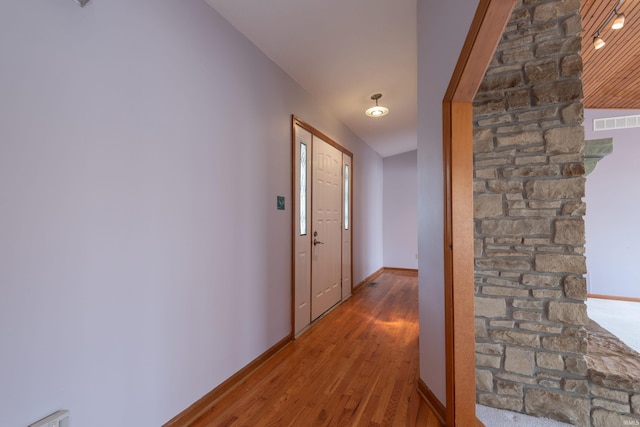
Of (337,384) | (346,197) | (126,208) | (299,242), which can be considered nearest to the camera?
(126,208)

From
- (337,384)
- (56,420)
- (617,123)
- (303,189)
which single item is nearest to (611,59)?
(617,123)

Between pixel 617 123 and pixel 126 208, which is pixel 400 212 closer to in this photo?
pixel 617 123

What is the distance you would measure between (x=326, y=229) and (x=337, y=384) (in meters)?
1.94

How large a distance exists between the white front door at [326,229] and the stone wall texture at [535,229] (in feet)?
6.14

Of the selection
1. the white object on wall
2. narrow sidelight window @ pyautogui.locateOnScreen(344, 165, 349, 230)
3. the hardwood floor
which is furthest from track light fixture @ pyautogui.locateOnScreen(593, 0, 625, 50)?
the white object on wall

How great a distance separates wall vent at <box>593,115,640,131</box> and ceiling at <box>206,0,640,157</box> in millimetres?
522

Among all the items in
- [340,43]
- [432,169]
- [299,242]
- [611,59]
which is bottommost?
[299,242]

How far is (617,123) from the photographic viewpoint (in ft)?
15.8

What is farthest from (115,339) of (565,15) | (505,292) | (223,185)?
(565,15)

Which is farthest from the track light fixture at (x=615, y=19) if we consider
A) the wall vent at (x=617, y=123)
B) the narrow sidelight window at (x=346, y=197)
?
the narrow sidelight window at (x=346, y=197)

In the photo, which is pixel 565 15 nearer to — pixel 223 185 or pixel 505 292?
pixel 505 292

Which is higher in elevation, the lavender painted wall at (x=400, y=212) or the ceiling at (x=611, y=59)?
the ceiling at (x=611, y=59)

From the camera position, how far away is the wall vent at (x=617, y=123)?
4754 mm

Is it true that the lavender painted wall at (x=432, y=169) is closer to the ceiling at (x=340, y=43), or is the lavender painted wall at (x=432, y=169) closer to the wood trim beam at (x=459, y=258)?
the wood trim beam at (x=459, y=258)
